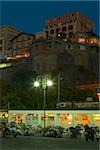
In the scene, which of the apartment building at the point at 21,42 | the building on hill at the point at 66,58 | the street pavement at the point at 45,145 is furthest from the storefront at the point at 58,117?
the apartment building at the point at 21,42

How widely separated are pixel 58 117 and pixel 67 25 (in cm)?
7572

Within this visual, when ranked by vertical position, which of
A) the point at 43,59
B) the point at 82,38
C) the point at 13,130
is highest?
the point at 82,38

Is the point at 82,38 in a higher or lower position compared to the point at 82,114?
higher

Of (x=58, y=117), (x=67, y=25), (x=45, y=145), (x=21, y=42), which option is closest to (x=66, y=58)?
(x=21, y=42)

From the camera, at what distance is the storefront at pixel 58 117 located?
27.9 m

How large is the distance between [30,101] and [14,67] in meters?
36.1

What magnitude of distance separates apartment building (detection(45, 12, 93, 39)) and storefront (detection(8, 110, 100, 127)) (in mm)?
68280

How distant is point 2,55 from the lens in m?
101

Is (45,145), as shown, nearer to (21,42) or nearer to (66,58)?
(66,58)

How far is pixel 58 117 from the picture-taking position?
2966 centimetres

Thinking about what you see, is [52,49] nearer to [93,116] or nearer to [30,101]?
[30,101]

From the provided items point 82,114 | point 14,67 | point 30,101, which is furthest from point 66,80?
point 82,114

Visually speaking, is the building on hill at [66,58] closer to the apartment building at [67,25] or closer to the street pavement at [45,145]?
the apartment building at [67,25]

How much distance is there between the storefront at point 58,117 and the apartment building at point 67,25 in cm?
6828
